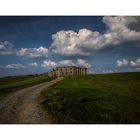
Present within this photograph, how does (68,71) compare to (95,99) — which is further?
(68,71)

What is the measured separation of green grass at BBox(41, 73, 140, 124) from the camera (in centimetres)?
560

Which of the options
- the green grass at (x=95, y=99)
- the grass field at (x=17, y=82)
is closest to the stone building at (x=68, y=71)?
the green grass at (x=95, y=99)

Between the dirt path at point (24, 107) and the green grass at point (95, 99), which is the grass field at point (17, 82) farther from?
the green grass at point (95, 99)

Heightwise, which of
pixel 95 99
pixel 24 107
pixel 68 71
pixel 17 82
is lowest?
pixel 24 107

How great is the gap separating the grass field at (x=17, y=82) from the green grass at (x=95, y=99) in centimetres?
36

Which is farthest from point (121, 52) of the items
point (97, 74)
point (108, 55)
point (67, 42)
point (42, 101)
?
point (42, 101)

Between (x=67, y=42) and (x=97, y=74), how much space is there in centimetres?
113

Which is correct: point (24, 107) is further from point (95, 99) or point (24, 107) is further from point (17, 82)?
point (95, 99)

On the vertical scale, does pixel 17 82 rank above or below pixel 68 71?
below

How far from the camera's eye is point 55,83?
635 cm

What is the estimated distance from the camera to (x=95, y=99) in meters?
5.91

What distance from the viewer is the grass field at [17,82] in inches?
240

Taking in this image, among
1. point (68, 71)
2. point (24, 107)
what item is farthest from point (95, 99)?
point (24, 107)

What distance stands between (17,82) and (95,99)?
2.06 metres
